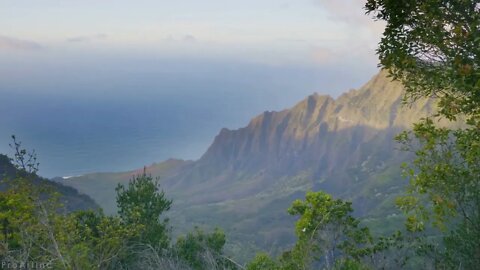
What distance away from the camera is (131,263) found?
26.6m

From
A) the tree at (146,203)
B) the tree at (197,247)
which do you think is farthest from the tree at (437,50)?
the tree at (146,203)

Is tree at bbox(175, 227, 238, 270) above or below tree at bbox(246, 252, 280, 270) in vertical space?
below

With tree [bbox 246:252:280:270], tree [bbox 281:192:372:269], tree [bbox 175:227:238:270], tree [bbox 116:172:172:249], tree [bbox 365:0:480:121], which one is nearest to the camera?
tree [bbox 365:0:480:121]

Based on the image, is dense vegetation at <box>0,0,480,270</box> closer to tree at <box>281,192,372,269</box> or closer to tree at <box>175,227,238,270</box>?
tree at <box>281,192,372,269</box>

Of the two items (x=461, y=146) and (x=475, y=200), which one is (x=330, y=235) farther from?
(x=461, y=146)

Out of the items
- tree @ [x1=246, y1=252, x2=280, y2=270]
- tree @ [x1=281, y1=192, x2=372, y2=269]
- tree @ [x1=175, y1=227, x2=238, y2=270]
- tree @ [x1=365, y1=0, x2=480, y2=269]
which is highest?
tree @ [x1=365, y1=0, x2=480, y2=269]

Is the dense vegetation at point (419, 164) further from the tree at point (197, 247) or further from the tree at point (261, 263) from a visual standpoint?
the tree at point (197, 247)

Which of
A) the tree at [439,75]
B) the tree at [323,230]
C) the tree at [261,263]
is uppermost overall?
the tree at [439,75]

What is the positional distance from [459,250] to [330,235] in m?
7.27

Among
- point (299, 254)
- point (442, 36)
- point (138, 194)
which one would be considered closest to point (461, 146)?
point (442, 36)

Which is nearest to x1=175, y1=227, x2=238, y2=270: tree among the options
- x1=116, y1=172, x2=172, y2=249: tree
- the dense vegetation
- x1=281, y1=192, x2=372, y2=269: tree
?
x1=116, y1=172, x2=172, y2=249: tree

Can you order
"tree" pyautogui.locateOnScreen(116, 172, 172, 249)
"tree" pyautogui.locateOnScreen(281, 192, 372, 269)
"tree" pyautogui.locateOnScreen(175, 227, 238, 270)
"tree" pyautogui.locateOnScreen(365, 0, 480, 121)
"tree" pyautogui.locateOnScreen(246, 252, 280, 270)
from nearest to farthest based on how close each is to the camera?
1. "tree" pyautogui.locateOnScreen(365, 0, 480, 121)
2. "tree" pyautogui.locateOnScreen(281, 192, 372, 269)
3. "tree" pyautogui.locateOnScreen(246, 252, 280, 270)
4. "tree" pyautogui.locateOnScreen(175, 227, 238, 270)
5. "tree" pyautogui.locateOnScreen(116, 172, 172, 249)

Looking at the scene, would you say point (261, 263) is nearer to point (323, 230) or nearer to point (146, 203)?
point (323, 230)

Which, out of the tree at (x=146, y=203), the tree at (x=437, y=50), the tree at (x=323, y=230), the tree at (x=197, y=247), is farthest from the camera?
the tree at (x=146, y=203)
